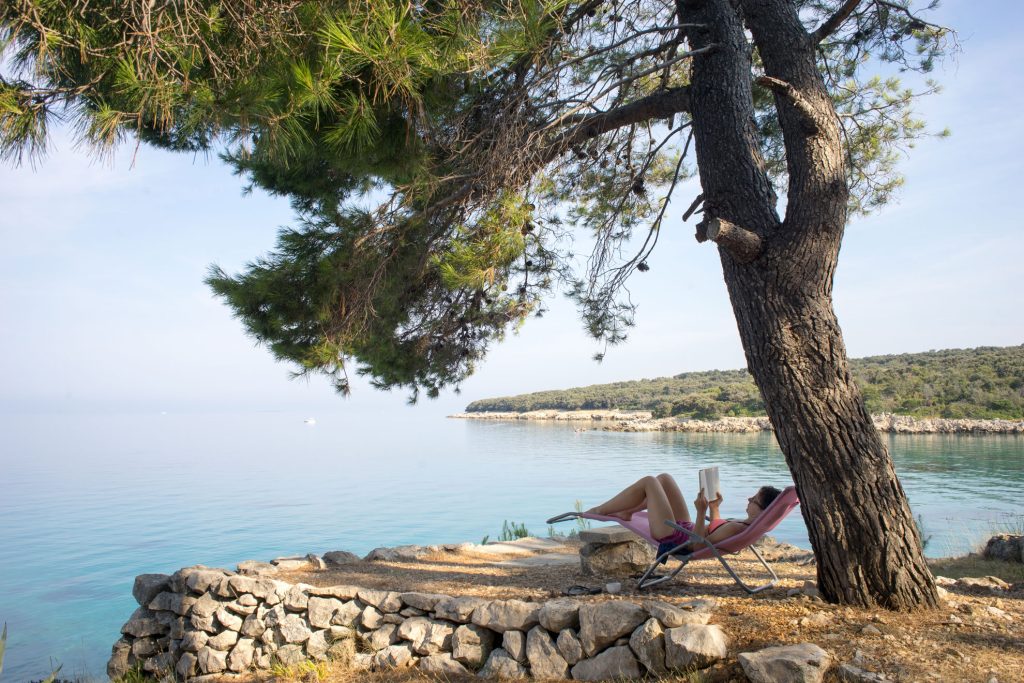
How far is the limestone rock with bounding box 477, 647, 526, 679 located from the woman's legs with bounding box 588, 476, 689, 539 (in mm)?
1107

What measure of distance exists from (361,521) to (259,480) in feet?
22.5

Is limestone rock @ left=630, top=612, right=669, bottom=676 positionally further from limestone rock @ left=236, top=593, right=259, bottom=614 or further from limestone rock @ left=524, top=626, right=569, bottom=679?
limestone rock @ left=236, top=593, right=259, bottom=614

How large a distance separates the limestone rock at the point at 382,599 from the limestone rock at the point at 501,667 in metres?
0.76

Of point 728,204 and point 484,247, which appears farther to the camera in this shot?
point 484,247

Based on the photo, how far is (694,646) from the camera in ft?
10.5

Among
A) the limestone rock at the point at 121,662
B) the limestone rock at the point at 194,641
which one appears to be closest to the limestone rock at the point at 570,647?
the limestone rock at the point at 194,641

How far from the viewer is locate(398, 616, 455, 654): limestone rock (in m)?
4.12

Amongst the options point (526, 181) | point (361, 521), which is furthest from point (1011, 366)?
point (526, 181)

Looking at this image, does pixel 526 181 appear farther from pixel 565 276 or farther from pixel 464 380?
pixel 464 380

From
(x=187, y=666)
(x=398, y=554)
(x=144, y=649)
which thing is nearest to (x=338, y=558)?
(x=398, y=554)

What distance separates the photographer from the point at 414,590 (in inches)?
181

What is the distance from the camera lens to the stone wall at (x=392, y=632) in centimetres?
346

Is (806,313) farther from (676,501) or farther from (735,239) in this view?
(676,501)

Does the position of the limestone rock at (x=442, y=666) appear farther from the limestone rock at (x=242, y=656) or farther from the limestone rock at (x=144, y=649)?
the limestone rock at (x=144, y=649)
